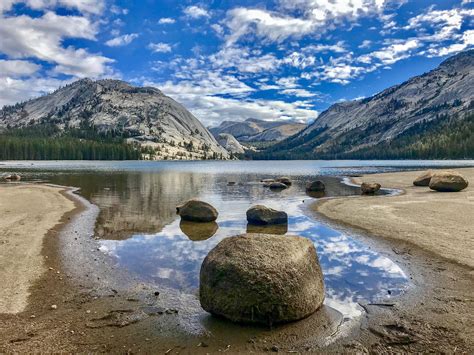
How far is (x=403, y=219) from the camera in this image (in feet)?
97.9

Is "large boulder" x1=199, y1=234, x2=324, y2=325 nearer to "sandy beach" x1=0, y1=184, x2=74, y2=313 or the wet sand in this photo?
the wet sand

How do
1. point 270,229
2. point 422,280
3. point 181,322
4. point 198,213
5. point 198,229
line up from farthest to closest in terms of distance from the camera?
point 198,213 → point 198,229 → point 270,229 → point 422,280 → point 181,322

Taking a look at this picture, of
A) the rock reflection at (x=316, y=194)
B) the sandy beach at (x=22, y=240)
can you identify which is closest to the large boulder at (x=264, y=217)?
the sandy beach at (x=22, y=240)

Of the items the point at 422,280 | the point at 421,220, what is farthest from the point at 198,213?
the point at 422,280

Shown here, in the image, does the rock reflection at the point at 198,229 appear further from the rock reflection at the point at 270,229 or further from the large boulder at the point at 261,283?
the large boulder at the point at 261,283

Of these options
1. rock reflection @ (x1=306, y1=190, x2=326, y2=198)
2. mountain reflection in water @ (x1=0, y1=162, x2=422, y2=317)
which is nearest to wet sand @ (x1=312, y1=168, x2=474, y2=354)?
mountain reflection in water @ (x1=0, y1=162, x2=422, y2=317)

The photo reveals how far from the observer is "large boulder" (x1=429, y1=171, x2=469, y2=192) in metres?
48.3

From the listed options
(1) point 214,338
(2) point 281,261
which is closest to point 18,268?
(1) point 214,338

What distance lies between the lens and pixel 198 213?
32562 mm

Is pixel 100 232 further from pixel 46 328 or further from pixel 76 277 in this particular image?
pixel 46 328

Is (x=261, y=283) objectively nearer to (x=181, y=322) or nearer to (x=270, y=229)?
(x=181, y=322)

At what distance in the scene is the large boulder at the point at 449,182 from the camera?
48344mm

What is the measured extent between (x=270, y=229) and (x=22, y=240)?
17.6m

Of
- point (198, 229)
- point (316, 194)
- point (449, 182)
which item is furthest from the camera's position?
point (316, 194)
